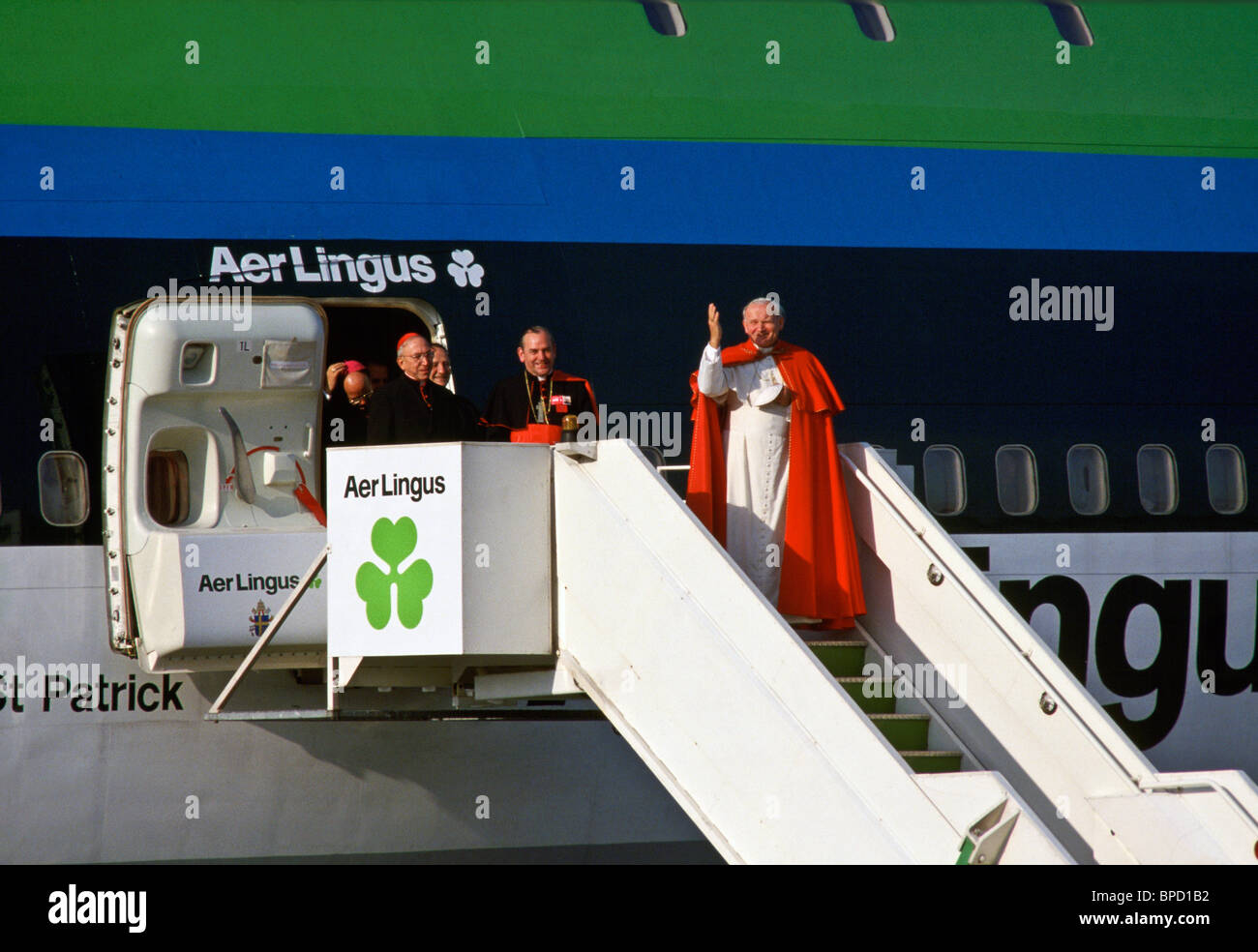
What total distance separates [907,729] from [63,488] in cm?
485

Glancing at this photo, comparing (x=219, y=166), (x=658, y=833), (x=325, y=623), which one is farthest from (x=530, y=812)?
(x=219, y=166)

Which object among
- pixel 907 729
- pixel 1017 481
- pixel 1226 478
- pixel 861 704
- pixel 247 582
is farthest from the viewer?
pixel 1226 478

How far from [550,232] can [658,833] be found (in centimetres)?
375

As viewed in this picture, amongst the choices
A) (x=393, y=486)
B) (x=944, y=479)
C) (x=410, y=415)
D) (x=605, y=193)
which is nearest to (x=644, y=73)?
(x=605, y=193)

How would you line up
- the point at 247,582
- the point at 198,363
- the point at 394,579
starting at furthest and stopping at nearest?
the point at 198,363, the point at 247,582, the point at 394,579

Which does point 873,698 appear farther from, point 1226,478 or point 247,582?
point 1226,478

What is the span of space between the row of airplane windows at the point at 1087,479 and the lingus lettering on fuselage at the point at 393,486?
415cm

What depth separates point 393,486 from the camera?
6.62 m

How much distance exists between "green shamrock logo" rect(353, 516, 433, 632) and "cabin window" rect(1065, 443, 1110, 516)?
503 centimetres

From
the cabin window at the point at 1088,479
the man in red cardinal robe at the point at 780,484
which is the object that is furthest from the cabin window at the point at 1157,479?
the man in red cardinal robe at the point at 780,484

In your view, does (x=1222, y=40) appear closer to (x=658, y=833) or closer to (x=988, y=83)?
(x=988, y=83)

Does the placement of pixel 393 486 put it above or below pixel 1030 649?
above

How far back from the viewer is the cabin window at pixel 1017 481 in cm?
971
